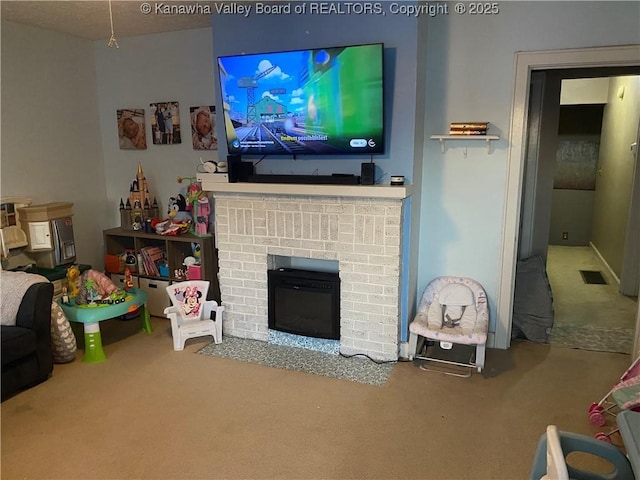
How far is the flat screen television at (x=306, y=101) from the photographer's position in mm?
3057

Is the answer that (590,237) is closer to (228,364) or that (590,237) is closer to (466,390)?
(466,390)

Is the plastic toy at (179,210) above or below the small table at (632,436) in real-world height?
above

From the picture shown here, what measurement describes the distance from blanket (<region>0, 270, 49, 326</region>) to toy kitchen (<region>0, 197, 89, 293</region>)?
0.69 metres

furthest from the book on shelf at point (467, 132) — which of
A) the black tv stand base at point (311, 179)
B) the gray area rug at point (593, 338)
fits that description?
the gray area rug at point (593, 338)

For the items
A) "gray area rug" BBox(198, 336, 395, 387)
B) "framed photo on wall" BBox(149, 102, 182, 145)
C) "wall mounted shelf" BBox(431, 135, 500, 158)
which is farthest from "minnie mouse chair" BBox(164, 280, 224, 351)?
Answer: "wall mounted shelf" BBox(431, 135, 500, 158)

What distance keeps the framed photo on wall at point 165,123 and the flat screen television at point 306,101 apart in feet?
3.35

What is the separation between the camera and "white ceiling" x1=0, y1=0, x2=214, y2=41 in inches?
133

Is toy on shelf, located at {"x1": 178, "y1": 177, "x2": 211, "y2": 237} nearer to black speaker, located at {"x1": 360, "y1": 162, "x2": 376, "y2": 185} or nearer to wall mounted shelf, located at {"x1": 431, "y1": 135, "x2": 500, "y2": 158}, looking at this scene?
black speaker, located at {"x1": 360, "y1": 162, "x2": 376, "y2": 185}

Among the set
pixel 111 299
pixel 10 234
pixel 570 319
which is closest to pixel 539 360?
pixel 570 319

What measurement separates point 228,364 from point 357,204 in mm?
1384

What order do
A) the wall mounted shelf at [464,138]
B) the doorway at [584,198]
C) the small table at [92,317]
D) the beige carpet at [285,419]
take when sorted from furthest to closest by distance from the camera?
1. the doorway at [584,198]
2. the small table at [92,317]
3. the wall mounted shelf at [464,138]
4. the beige carpet at [285,419]

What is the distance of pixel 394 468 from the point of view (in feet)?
7.47

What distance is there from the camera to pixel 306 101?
3.22 metres

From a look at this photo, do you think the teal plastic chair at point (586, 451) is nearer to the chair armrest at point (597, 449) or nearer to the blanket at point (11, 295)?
the chair armrest at point (597, 449)
